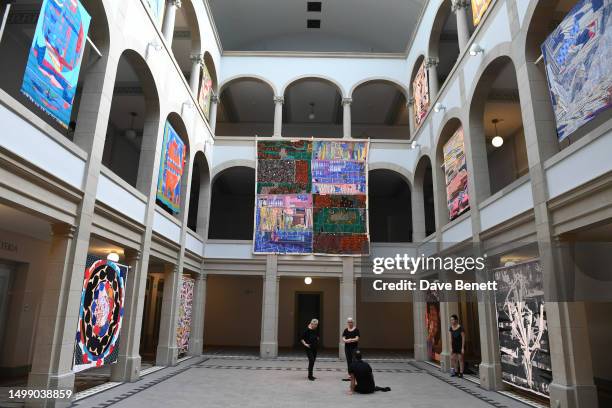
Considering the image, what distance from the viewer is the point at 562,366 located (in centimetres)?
689

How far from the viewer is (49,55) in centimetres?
652

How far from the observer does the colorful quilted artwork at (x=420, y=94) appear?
15172 mm

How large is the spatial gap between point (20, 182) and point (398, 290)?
16.3 m

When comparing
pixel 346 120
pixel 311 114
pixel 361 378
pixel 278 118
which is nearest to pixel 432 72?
pixel 346 120

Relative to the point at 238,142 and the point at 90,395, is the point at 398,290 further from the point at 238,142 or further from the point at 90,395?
the point at 90,395

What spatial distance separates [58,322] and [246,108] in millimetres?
15450

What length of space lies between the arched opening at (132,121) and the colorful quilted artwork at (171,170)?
59 centimetres

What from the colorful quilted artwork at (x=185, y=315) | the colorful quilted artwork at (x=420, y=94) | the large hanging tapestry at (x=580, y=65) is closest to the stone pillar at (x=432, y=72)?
the colorful quilted artwork at (x=420, y=94)

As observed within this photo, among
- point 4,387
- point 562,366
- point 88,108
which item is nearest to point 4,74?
point 88,108

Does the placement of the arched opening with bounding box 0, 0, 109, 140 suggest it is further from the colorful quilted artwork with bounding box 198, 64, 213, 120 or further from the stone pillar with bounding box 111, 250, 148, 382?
the colorful quilted artwork with bounding box 198, 64, 213, 120

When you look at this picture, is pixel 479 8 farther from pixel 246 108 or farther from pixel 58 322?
pixel 246 108

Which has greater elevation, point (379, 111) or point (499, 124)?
point (379, 111)

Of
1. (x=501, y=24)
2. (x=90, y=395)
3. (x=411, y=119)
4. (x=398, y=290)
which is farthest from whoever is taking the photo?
(x=398, y=290)

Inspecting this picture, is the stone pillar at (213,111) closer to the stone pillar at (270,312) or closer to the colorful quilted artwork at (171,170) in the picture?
the colorful quilted artwork at (171,170)
